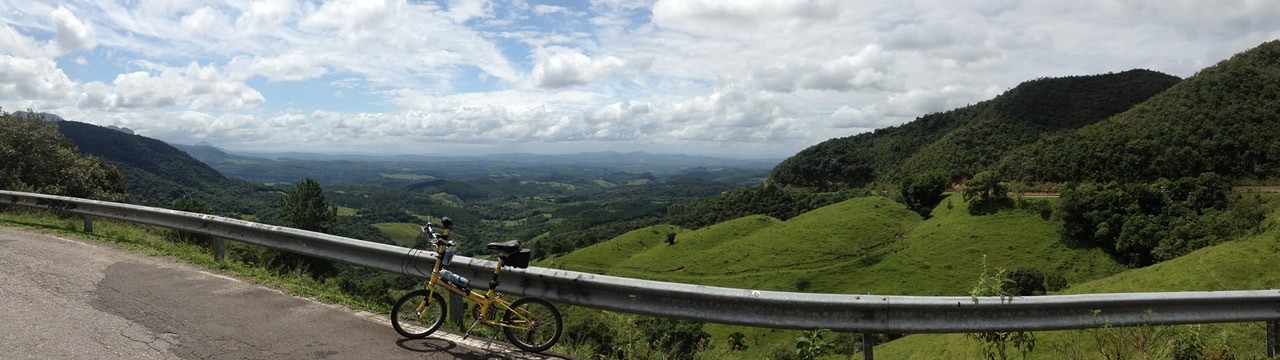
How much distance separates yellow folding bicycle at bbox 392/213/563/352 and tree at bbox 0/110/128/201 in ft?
82.7

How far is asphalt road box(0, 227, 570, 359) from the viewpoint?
5305 mm

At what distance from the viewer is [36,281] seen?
7844 mm

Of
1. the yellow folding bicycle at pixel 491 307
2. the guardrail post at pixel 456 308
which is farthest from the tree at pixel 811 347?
the guardrail post at pixel 456 308

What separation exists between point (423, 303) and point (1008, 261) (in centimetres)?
7338

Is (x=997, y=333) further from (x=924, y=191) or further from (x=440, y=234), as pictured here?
(x=924, y=191)

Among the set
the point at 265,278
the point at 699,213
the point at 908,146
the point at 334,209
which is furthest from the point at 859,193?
the point at 265,278

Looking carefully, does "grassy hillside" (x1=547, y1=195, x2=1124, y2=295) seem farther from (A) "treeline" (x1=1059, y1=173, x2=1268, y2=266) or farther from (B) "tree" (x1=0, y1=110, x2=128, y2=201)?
(B) "tree" (x1=0, y1=110, x2=128, y2=201)

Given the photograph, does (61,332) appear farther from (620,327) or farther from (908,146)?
(908,146)

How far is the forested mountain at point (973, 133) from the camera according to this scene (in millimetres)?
117938

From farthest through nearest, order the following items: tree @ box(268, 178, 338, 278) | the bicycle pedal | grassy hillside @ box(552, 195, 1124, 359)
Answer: grassy hillside @ box(552, 195, 1124, 359)
tree @ box(268, 178, 338, 278)
the bicycle pedal

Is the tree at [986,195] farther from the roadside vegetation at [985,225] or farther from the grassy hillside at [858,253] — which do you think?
the grassy hillside at [858,253]

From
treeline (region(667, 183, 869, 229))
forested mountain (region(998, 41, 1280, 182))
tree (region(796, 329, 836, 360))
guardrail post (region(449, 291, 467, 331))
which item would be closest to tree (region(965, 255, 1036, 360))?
tree (region(796, 329, 836, 360))

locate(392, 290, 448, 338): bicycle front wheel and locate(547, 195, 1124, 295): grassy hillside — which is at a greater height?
locate(392, 290, 448, 338): bicycle front wheel

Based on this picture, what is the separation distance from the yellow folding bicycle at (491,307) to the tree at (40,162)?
82.7 feet
